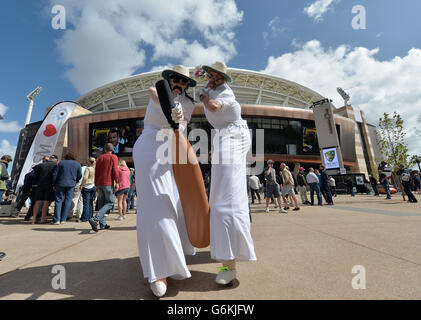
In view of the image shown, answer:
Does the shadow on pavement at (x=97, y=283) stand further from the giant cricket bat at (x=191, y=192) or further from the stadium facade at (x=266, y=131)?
the stadium facade at (x=266, y=131)

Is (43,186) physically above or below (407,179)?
above

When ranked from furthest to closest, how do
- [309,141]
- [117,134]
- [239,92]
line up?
[239,92]
[309,141]
[117,134]

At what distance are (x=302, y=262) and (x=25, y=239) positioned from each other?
4422mm

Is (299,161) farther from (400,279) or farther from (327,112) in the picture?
(400,279)

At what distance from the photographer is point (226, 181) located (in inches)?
71.6

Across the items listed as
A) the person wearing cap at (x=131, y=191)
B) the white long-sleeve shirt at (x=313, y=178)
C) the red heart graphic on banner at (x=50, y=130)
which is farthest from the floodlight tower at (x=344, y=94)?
the red heart graphic on banner at (x=50, y=130)

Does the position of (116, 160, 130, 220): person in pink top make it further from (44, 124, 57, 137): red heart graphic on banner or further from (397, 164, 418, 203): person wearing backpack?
(44, 124, 57, 137): red heart graphic on banner

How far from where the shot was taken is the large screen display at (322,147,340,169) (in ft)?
74.7

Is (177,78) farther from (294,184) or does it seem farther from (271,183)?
(294,184)

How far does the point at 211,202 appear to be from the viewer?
1817 mm

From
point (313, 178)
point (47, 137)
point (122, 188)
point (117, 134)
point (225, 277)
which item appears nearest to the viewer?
point (225, 277)

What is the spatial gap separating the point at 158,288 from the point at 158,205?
0.58 m

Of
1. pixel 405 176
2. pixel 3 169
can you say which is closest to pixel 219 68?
pixel 3 169
